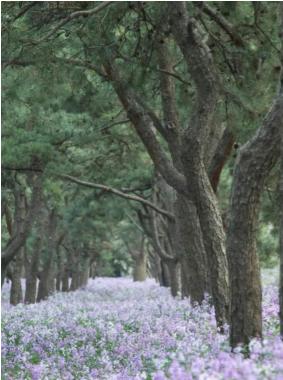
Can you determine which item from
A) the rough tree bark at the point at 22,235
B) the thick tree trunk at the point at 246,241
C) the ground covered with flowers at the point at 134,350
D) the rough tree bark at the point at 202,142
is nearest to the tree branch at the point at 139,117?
the rough tree bark at the point at 202,142

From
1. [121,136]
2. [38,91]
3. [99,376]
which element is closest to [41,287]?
[121,136]

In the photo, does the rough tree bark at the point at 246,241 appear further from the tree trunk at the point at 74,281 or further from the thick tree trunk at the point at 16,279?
the tree trunk at the point at 74,281

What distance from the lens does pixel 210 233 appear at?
29.7 ft

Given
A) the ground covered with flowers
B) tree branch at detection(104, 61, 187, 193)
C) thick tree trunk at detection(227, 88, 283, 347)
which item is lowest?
the ground covered with flowers

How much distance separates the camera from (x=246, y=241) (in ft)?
20.6

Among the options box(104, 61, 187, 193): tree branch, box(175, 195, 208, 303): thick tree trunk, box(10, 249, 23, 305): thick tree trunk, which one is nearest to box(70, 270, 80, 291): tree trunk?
box(10, 249, 23, 305): thick tree trunk

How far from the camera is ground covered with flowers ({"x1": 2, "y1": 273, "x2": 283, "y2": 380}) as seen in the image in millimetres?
4027

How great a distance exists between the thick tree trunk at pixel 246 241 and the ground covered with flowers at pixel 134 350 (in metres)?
0.22

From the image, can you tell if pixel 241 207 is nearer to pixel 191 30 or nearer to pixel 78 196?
pixel 191 30

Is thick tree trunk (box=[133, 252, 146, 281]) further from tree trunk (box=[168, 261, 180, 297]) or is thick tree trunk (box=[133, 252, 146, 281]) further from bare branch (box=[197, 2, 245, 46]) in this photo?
bare branch (box=[197, 2, 245, 46])

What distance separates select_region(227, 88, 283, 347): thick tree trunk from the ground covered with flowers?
22cm

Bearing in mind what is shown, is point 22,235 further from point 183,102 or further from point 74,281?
point 74,281

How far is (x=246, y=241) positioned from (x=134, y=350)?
2421 mm

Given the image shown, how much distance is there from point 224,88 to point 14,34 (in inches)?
105
